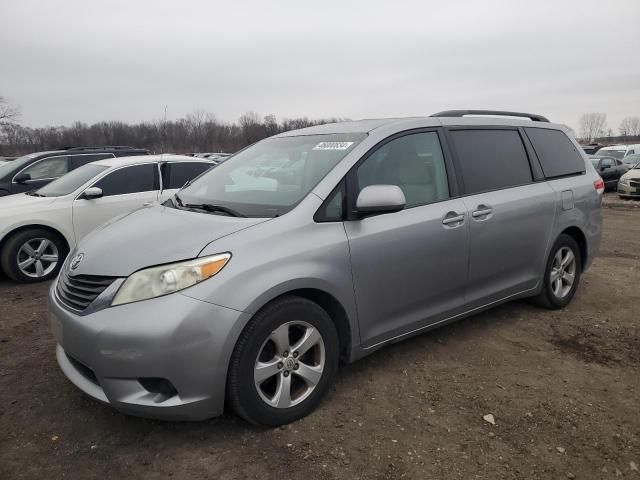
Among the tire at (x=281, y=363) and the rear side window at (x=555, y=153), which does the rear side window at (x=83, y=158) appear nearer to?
the rear side window at (x=555, y=153)

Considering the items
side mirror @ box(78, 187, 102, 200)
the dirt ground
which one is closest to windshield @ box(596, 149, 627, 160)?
the dirt ground

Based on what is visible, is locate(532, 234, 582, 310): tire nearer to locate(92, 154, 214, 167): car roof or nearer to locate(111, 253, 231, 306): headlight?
locate(111, 253, 231, 306): headlight

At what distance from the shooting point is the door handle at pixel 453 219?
11.2 feet

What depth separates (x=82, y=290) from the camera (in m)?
2.68

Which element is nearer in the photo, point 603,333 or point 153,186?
point 603,333

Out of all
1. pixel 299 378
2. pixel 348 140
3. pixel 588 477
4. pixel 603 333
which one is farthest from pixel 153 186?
pixel 588 477

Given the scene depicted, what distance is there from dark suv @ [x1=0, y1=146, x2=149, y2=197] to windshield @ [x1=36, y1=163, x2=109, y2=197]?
1913 millimetres

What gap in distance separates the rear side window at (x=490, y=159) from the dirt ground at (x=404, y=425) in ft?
4.17

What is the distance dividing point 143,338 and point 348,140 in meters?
1.81

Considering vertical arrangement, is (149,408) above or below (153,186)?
below

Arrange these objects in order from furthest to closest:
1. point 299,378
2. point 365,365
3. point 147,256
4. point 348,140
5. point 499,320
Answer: point 499,320 < point 365,365 < point 348,140 < point 299,378 < point 147,256

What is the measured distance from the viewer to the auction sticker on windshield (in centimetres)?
324

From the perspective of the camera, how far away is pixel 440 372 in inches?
135

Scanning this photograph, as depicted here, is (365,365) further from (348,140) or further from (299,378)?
(348,140)
